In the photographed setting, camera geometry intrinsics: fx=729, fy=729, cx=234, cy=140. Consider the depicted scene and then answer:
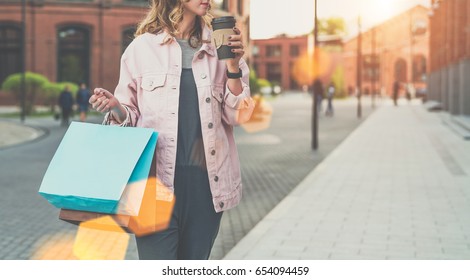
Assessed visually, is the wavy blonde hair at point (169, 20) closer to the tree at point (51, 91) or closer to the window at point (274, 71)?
the tree at point (51, 91)

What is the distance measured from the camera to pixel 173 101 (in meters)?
3.15

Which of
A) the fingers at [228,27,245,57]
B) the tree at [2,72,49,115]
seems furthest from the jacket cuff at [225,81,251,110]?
the tree at [2,72,49,115]

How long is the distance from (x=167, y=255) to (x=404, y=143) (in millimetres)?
16818

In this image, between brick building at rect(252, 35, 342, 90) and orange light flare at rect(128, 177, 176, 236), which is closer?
orange light flare at rect(128, 177, 176, 236)

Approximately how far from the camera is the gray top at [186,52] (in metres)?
3.23

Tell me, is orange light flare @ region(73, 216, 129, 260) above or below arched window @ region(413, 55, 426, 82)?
below

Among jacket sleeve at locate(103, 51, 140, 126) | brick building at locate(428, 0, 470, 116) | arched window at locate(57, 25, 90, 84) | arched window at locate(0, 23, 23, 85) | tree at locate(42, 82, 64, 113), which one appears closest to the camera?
jacket sleeve at locate(103, 51, 140, 126)

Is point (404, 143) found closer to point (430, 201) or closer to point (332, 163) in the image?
point (332, 163)

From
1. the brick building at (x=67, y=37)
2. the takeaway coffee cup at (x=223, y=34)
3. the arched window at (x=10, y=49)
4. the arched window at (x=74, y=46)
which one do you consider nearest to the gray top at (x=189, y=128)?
the takeaway coffee cup at (x=223, y=34)

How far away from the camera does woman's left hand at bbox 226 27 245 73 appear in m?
2.94

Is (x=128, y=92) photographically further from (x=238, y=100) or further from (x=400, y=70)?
(x=400, y=70)

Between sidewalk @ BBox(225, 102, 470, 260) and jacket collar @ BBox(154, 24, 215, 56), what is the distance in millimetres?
3633

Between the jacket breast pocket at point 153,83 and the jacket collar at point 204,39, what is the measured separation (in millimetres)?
163

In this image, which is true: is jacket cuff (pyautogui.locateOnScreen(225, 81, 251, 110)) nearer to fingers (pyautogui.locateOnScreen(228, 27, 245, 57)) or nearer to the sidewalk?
fingers (pyautogui.locateOnScreen(228, 27, 245, 57))
